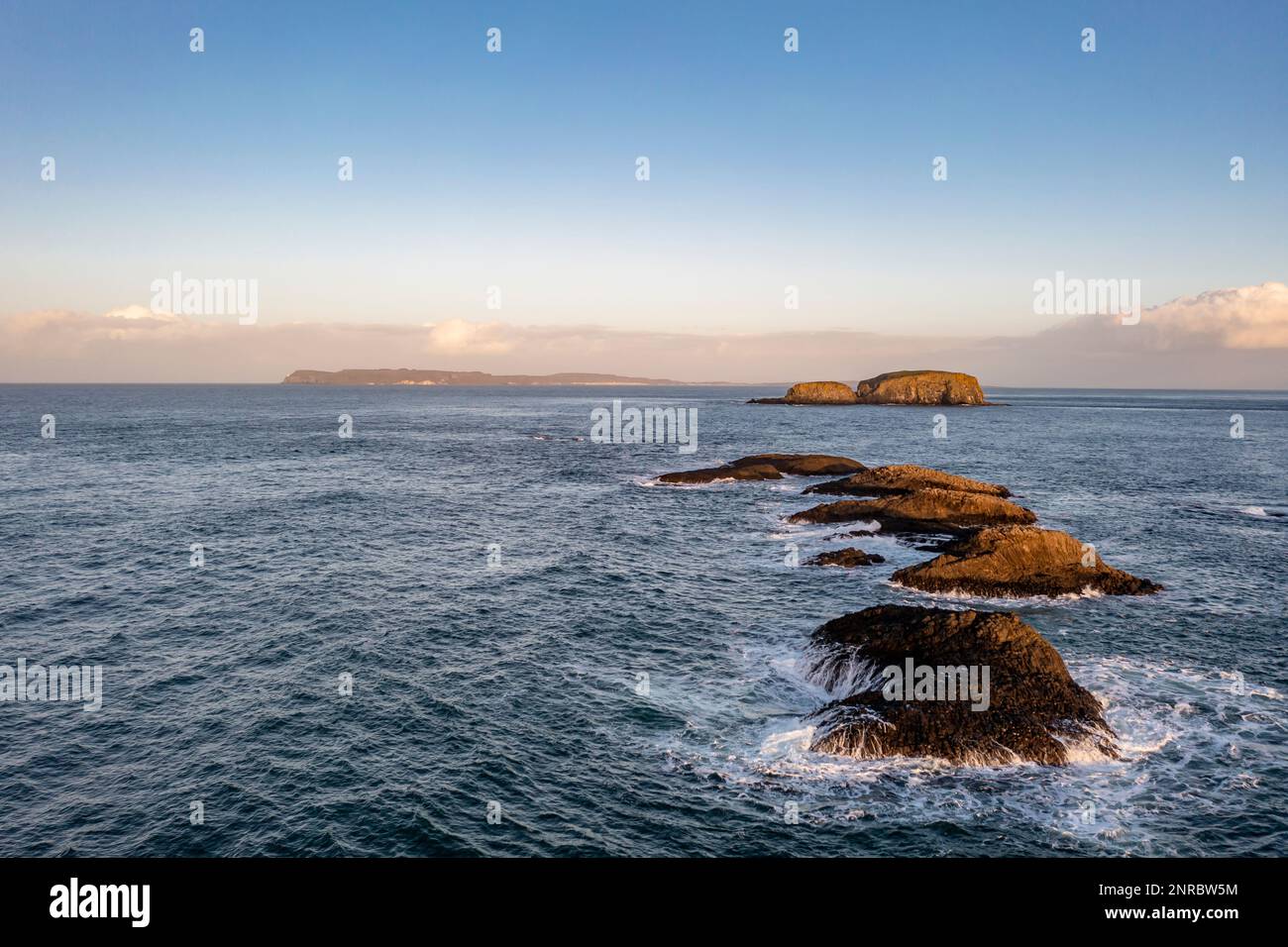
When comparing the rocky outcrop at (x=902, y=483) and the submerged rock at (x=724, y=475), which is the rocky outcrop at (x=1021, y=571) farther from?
the submerged rock at (x=724, y=475)

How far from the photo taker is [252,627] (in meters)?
29.9

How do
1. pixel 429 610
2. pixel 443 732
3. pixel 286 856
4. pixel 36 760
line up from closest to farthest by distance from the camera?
1. pixel 286 856
2. pixel 36 760
3. pixel 443 732
4. pixel 429 610

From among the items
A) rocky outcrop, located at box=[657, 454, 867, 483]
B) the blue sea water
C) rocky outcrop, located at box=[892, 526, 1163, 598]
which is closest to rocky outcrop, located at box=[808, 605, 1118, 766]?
the blue sea water

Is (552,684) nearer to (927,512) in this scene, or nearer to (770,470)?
(927,512)

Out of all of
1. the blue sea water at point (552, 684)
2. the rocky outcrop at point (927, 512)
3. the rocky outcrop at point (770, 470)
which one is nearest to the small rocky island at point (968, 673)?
the blue sea water at point (552, 684)

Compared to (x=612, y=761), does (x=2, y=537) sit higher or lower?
higher

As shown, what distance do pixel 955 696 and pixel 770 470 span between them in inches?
A: 1975

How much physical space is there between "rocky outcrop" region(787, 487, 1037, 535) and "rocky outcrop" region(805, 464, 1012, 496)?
3.95 meters

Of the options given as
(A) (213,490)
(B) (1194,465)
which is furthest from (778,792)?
(B) (1194,465)

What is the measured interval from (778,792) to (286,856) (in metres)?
10.9

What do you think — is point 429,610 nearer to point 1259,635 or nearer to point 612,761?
point 612,761

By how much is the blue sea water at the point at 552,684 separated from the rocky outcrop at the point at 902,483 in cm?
348

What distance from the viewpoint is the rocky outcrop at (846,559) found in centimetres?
3928
